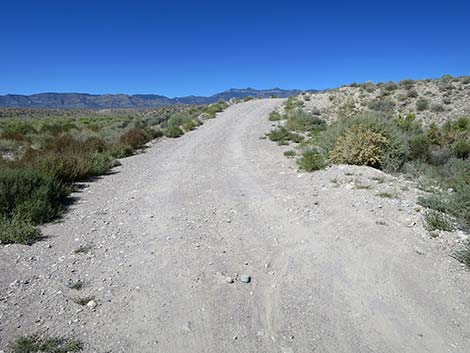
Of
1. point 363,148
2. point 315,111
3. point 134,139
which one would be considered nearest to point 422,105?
point 315,111

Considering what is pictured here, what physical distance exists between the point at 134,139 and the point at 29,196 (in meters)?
9.56

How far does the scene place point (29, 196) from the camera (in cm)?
694

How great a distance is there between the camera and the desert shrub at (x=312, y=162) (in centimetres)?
1028

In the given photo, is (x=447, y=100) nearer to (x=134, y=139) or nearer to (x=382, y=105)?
(x=382, y=105)

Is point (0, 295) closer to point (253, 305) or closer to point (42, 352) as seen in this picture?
point (42, 352)

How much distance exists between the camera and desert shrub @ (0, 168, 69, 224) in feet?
21.0

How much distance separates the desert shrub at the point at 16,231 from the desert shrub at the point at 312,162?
7311 millimetres

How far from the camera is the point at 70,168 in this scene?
31.8ft

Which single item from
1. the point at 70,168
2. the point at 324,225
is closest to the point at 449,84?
the point at 324,225

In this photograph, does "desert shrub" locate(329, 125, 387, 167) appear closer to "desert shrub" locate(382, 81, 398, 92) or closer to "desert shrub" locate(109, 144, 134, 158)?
"desert shrub" locate(109, 144, 134, 158)

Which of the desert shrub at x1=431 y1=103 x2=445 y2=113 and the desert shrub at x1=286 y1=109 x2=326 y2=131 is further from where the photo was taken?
the desert shrub at x1=431 y1=103 x2=445 y2=113

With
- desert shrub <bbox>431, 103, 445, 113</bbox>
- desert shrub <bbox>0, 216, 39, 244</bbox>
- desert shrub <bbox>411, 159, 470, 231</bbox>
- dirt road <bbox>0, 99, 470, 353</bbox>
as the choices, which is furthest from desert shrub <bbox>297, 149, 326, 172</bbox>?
desert shrub <bbox>431, 103, 445, 113</bbox>

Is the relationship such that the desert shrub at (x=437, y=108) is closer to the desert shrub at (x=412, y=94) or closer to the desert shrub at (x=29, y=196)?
the desert shrub at (x=412, y=94)

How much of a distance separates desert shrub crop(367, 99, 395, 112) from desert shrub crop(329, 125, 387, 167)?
15.1m
